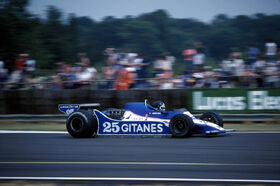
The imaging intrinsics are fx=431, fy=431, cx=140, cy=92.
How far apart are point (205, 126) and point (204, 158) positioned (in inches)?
93.5

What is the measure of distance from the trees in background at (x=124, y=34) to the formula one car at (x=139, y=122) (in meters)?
17.7

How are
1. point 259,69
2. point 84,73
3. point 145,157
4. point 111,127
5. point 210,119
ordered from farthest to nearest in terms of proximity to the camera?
point 84,73, point 259,69, point 210,119, point 111,127, point 145,157

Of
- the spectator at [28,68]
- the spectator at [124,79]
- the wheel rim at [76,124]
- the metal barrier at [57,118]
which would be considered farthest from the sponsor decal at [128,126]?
the spectator at [28,68]

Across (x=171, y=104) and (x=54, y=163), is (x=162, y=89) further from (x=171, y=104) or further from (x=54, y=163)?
(x=54, y=163)

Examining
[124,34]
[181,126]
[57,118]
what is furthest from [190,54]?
[124,34]

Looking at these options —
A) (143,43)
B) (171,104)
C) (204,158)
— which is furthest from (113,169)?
(143,43)

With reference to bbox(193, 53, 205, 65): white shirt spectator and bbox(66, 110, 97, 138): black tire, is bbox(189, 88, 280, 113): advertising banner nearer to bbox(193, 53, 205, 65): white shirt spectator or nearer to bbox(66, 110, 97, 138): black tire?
bbox(193, 53, 205, 65): white shirt spectator

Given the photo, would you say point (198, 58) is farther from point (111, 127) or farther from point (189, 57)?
point (111, 127)

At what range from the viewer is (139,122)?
379 inches

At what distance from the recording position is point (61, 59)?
42.4m

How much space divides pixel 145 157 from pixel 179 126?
2368 mm

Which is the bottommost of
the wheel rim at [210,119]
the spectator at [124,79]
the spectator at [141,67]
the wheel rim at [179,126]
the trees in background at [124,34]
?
the wheel rim at [179,126]

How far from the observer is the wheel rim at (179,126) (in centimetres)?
937

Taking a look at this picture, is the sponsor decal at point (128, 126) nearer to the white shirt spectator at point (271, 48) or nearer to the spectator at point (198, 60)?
the spectator at point (198, 60)
